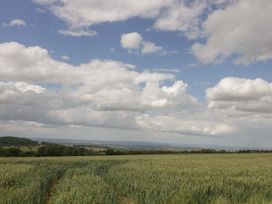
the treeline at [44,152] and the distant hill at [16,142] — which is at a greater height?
the distant hill at [16,142]

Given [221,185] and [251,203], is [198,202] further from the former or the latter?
[221,185]

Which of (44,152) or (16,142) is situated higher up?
(16,142)

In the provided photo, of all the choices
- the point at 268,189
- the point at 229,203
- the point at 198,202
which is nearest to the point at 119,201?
the point at 198,202

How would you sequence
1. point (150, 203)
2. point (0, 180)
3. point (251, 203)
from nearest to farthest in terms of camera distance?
point (251, 203)
point (150, 203)
point (0, 180)

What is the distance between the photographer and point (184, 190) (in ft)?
49.2

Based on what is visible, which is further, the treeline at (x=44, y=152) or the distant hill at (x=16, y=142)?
the distant hill at (x=16, y=142)

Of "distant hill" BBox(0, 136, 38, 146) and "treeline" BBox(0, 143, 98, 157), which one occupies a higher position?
"distant hill" BBox(0, 136, 38, 146)

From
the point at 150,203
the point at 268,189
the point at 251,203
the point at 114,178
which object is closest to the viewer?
the point at 251,203

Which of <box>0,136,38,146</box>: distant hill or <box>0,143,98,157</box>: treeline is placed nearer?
<box>0,143,98,157</box>: treeline

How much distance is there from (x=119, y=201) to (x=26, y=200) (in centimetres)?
391

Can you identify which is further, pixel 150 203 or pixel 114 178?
pixel 114 178

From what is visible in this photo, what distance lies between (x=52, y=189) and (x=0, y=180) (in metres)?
2.70

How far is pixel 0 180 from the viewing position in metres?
19.6

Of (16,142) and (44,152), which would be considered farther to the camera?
(16,142)
